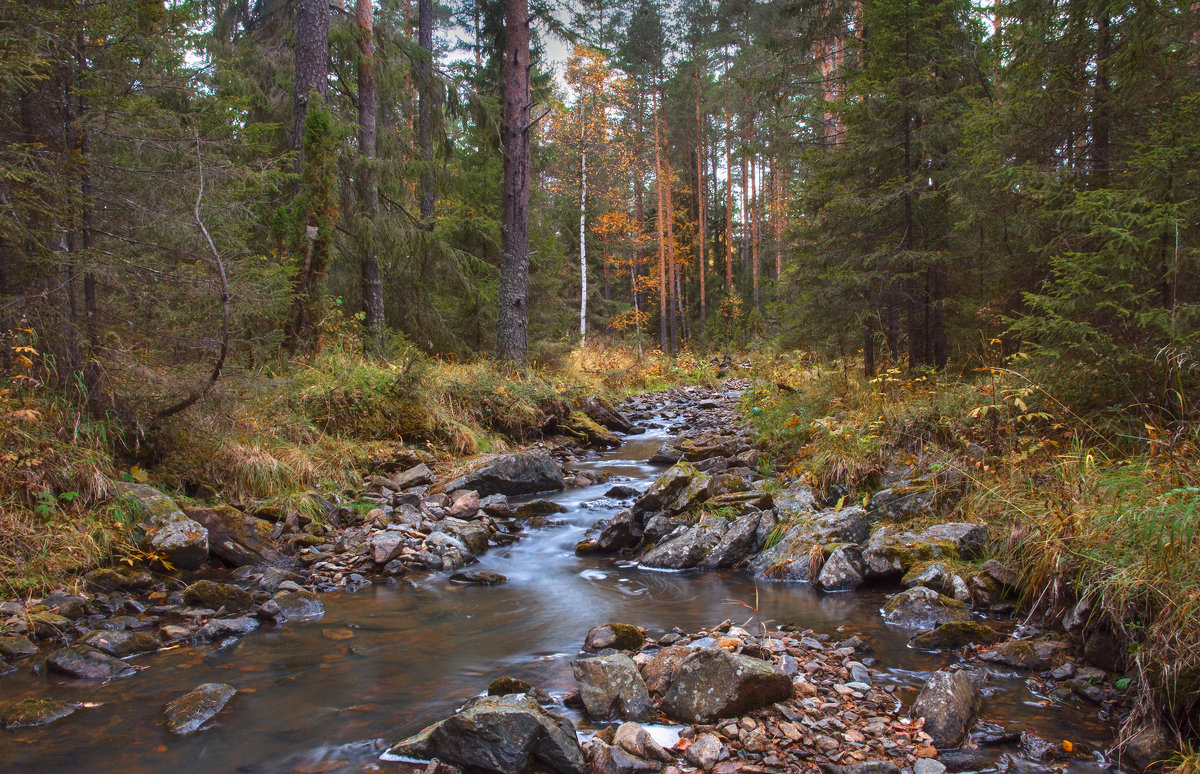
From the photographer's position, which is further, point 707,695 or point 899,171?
point 899,171

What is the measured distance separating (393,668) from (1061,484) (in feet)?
15.0

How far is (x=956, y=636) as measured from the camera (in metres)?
3.88

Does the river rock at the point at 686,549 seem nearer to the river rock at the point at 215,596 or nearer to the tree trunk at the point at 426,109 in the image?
the river rock at the point at 215,596

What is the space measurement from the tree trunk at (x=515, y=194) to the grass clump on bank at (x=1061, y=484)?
18.8 feet

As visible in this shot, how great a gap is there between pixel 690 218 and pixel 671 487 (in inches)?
1101

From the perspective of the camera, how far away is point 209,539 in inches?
210

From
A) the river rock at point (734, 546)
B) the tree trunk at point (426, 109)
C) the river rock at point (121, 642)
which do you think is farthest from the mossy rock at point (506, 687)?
the tree trunk at point (426, 109)

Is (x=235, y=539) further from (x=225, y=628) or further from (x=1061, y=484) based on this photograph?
(x=1061, y=484)

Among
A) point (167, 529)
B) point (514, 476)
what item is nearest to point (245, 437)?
point (167, 529)

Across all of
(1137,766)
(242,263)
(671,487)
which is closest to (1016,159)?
(671,487)

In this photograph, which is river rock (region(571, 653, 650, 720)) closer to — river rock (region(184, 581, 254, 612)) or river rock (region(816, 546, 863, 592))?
river rock (region(816, 546, 863, 592))

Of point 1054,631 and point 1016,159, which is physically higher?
point 1016,159

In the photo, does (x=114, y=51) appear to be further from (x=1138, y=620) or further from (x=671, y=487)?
(x=1138, y=620)

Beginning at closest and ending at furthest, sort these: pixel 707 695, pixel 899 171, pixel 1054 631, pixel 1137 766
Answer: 1. pixel 1137 766
2. pixel 707 695
3. pixel 1054 631
4. pixel 899 171
